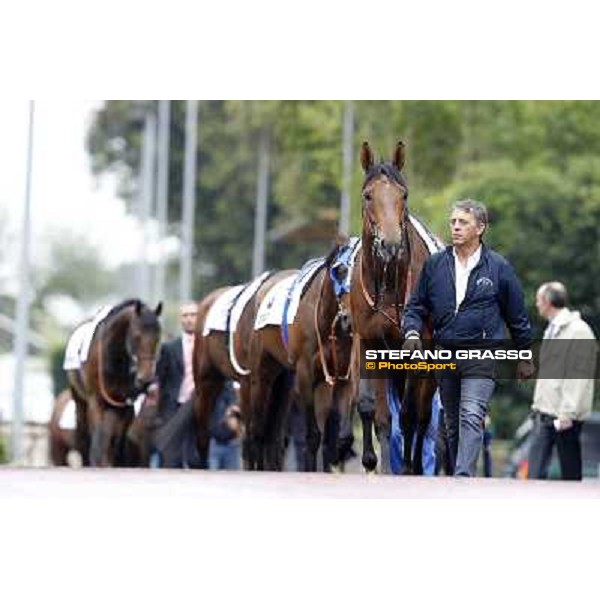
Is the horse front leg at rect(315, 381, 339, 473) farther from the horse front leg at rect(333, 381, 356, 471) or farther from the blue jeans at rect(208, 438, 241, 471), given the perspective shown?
the blue jeans at rect(208, 438, 241, 471)

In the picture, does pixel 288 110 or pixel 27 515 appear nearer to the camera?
pixel 27 515

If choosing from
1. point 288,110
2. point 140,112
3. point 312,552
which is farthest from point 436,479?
point 140,112

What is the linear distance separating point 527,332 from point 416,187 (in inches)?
1263

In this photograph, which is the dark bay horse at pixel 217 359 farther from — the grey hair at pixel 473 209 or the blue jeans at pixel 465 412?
the grey hair at pixel 473 209

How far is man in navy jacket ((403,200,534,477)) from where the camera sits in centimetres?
1614

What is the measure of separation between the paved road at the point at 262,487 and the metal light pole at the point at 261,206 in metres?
42.3

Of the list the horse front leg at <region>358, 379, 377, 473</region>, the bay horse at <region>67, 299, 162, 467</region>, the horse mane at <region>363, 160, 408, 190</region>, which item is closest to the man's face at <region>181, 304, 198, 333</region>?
the bay horse at <region>67, 299, 162, 467</region>

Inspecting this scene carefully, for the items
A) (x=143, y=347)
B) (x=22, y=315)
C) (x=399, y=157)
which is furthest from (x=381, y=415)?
(x=22, y=315)

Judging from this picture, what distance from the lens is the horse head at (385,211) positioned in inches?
640

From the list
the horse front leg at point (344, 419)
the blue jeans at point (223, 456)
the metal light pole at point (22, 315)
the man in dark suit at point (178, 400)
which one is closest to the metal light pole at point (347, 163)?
the metal light pole at point (22, 315)

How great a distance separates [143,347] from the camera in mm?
22297

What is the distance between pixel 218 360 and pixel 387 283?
5.71 meters

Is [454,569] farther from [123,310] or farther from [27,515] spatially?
[123,310]

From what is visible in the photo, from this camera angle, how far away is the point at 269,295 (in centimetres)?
2020
